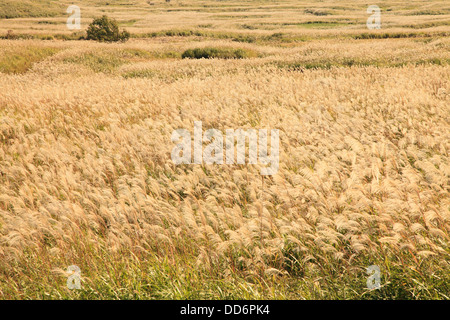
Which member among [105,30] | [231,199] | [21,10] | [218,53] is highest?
[21,10]

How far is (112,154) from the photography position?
6.15 meters

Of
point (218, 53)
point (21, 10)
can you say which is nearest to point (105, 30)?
point (218, 53)

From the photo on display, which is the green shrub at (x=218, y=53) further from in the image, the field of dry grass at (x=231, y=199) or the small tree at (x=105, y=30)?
the field of dry grass at (x=231, y=199)

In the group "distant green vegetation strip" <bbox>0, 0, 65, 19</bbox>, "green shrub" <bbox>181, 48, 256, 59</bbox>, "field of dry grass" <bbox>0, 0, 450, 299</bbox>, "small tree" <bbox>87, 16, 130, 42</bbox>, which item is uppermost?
"distant green vegetation strip" <bbox>0, 0, 65, 19</bbox>

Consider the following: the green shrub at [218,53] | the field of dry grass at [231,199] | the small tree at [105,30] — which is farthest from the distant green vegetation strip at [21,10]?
the field of dry grass at [231,199]

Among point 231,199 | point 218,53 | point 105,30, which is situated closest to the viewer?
point 231,199

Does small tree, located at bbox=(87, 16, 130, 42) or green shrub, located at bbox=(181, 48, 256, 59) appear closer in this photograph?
green shrub, located at bbox=(181, 48, 256, 59)

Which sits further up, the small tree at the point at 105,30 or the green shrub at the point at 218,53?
the small tree at the point at 105,30

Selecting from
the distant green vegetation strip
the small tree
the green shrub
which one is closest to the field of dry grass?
the green shrub

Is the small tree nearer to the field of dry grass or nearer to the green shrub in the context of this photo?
the green shrub

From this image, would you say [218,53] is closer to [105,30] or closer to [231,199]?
[105,30]

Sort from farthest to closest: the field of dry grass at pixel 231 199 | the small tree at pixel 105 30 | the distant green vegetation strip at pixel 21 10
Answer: the distant green vegetation strip at pixel 21 10
the small tree at pixel 105 30
the field of dry grass at pixel 231 199
